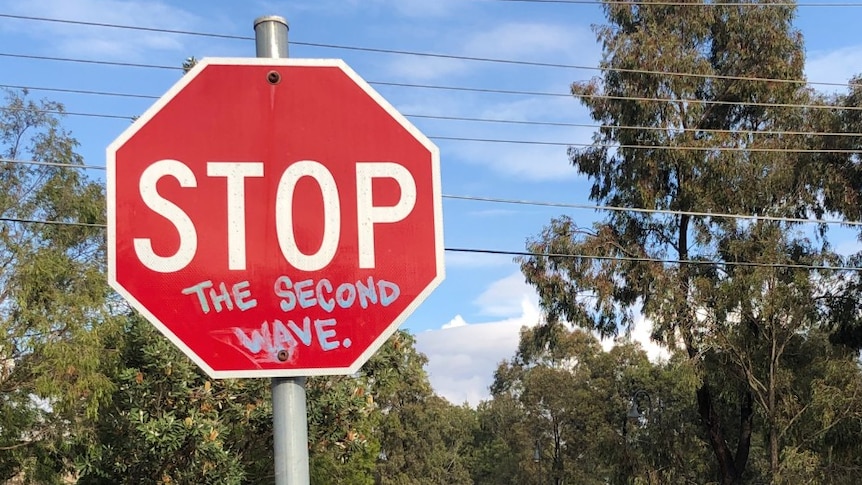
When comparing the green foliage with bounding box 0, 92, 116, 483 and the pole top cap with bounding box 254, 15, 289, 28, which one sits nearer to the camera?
the pole top cap with bounding box 254, 15, 289, 28

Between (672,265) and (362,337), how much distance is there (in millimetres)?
18609

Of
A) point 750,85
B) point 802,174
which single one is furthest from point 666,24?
point 802,174

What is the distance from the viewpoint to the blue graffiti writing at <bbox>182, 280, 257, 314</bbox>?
5.16 ft

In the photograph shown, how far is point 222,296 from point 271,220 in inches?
6.6

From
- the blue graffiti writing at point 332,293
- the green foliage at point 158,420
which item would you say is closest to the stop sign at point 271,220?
the blue graffiti writing at point 332,293

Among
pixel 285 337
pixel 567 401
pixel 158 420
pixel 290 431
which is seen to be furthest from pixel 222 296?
pixel 567 401

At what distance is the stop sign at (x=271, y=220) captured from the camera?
5.16 feet

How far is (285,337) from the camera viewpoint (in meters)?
1.59

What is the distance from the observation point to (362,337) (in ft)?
5.30

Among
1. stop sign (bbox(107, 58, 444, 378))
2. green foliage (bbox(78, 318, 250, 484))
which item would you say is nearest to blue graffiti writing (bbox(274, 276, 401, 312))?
stop sign (bbox(107, 58, 444, 378))

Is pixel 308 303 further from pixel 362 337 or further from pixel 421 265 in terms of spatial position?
pixel 421 265

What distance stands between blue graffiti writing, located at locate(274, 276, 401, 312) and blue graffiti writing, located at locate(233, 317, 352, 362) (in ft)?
0.10

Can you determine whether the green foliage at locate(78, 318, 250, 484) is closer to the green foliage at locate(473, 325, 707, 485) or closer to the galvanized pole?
the galvanized pole

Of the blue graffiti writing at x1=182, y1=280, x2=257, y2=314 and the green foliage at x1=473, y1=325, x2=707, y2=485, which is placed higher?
the blue graffiti writing at x1=182, y1=280, x2=257, y2=314
